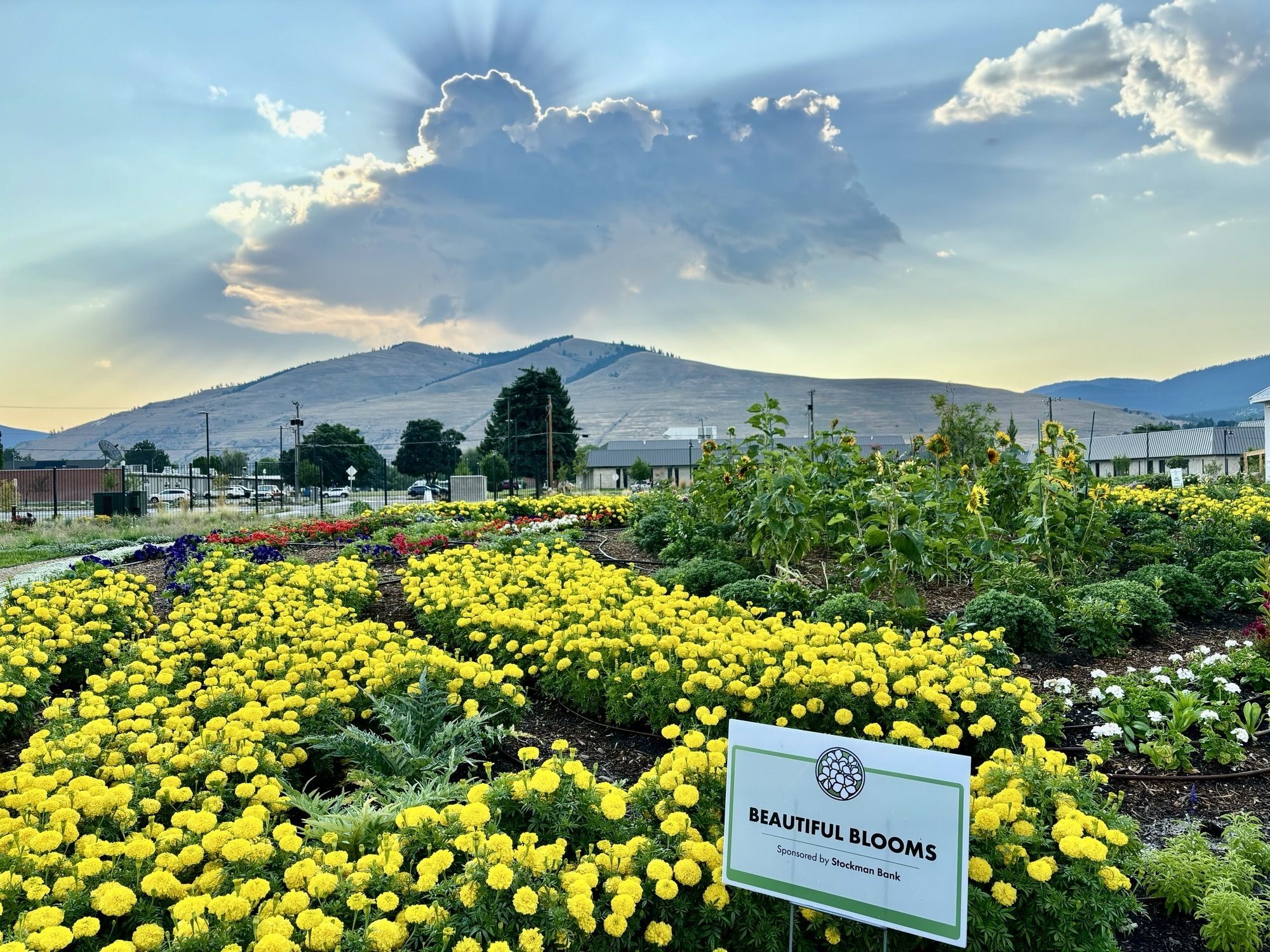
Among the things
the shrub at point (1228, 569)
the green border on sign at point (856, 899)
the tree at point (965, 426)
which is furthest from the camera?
the tree at point (965, 426)

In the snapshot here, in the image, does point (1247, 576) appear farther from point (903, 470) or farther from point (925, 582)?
point (903, 470)

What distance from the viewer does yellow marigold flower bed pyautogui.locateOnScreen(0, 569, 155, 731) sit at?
4504 mm

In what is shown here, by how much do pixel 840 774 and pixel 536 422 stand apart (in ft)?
193

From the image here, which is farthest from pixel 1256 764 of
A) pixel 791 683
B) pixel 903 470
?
pixel 903 470

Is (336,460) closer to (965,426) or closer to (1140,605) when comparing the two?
(965,426)

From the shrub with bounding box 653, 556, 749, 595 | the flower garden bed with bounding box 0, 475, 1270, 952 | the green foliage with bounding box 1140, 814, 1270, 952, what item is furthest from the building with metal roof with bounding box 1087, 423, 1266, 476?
the green foliage with bounding box 1140, 814, 1270, 952

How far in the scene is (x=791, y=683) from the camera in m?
3.72

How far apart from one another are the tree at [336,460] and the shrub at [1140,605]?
71939 mm

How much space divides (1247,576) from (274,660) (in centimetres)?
809

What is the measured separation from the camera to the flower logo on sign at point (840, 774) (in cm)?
206

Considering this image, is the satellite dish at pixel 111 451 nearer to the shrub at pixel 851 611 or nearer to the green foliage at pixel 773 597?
the green foliage at pixel 773 597

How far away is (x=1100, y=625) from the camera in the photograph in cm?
568

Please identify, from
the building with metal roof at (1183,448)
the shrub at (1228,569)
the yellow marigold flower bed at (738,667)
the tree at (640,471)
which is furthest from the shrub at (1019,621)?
the building with metal roof at (1183,448)

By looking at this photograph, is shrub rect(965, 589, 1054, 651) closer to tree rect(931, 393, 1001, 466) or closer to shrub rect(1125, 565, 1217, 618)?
shrub rect(1125, 565, 1217, 618)
